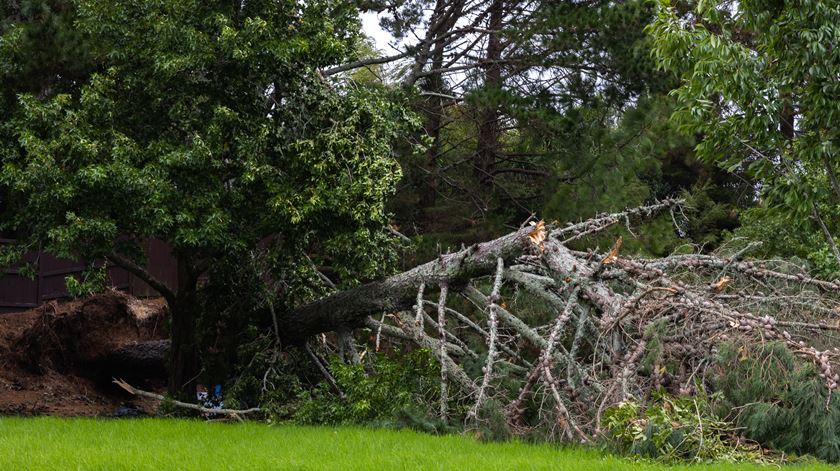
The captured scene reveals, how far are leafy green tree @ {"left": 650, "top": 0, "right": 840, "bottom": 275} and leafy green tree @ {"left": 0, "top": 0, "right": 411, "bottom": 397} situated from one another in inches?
161

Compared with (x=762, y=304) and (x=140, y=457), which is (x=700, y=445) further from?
(x=140, y=457)

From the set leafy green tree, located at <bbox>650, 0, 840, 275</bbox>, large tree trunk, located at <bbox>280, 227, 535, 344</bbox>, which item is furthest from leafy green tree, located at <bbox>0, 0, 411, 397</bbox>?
leafy green tree, located at <bbox>650, 0, 840, 275</bbox>

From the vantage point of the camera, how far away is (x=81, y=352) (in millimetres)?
18172

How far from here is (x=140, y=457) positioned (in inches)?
313

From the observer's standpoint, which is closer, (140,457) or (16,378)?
(140,457)

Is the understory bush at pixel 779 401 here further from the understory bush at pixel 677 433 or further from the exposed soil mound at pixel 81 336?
the exposed soil mound at pixel 81 336

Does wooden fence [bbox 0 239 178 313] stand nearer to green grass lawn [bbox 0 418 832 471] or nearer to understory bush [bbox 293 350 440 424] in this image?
understory bush [bbox 293 350 440 424]

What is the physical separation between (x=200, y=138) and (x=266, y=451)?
4.92m

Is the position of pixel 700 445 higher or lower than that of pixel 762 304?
lower

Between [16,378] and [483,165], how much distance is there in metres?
10.1

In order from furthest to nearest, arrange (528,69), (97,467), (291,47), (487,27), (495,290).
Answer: (487,27), (528,69), (291,47), (495,290), (97,467)

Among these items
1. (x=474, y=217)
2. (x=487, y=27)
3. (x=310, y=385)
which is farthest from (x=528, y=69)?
(x=310, y=385)

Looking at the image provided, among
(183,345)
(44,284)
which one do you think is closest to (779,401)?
(183,345)

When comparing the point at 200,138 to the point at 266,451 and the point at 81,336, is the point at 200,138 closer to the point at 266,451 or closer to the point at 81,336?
the point at 266,451
